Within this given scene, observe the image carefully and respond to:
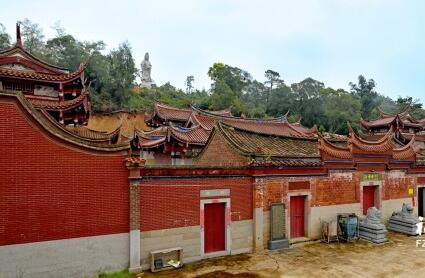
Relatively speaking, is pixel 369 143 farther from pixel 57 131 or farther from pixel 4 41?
pixel 4 41

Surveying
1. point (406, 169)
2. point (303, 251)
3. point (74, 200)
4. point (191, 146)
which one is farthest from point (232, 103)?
point (74, 200)

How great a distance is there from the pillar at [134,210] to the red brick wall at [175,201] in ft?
0.68

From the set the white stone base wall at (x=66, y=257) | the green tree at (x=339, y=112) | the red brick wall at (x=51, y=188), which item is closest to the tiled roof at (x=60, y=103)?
the red brick wall at (x=51, y=188)

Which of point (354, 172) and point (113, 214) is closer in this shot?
point (113, 214)

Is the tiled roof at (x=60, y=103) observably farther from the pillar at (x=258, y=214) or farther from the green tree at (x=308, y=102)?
the green tree at (x=308, y=102)

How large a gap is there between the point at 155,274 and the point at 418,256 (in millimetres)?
9257

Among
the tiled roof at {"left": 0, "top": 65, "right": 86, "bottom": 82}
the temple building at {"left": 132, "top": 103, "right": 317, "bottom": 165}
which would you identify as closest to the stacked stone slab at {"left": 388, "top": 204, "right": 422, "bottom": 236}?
the temple building at {"left": 132, "top": 103, "right": 317, "bottom": 165}

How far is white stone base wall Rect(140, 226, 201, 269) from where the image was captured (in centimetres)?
1031

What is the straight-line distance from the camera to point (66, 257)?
9.12 metres

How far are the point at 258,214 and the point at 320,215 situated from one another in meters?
3.33

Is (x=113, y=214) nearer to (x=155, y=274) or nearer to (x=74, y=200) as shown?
(x=74, y=200)

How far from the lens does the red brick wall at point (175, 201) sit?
10438mm

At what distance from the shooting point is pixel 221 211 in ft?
39.9

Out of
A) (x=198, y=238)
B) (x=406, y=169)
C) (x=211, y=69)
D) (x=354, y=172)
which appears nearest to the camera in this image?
(x=198, y=238)
